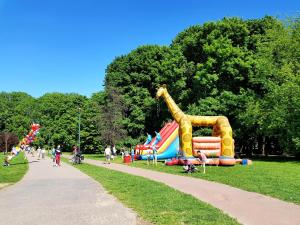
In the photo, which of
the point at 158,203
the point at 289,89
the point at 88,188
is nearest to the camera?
the point at 158,203

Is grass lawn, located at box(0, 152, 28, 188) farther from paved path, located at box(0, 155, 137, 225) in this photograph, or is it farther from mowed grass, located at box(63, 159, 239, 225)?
mowed grass, located at box(63, 159, 239, 225)

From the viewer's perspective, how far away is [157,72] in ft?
175

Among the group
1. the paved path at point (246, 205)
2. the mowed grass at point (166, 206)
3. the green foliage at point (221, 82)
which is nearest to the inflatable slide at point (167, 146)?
the green foliage at point (221, 82)

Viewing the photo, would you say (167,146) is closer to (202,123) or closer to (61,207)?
(202,123)

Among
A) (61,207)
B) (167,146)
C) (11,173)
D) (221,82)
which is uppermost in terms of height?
(221,82)

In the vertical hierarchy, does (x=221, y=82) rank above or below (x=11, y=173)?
Answer: above

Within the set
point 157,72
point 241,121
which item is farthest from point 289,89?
point 157,72

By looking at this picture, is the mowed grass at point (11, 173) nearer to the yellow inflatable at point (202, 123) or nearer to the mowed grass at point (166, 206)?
the mowed grass at point (166, 206)

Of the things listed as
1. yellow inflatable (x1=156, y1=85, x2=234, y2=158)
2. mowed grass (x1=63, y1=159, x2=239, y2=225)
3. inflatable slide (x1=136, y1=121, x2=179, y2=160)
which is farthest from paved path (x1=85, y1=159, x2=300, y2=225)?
inflatable slide (x1=136, y1=121, x2=179, y2=160)

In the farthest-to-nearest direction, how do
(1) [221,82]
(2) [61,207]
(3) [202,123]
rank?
(1) [221,82] < (3) [202,123] < (2) [61,207]

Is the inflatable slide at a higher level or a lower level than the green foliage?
lower

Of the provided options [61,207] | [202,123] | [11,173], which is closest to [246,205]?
[61,207]

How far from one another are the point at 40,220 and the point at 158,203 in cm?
373

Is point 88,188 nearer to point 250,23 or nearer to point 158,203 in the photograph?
point 158,203
